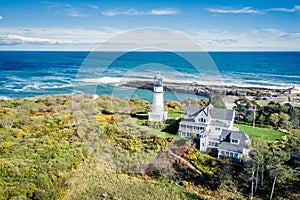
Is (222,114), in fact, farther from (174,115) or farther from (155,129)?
(174,115)

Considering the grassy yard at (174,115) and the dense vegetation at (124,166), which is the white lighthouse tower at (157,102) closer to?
the grassy yard at (174,115)

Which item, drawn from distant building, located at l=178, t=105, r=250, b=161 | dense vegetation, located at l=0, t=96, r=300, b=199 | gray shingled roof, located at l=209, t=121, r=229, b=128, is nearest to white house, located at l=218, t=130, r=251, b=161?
distant building, located at l=178, t=105, r=250, b=161

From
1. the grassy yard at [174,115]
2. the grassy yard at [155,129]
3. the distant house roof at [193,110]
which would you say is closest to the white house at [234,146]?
the grassy yard at [155,129]

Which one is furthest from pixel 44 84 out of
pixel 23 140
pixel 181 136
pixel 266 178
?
pixel 266 178

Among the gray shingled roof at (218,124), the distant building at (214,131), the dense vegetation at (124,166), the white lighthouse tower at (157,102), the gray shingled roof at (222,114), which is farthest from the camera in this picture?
the white lighthouse tower at (157,102)

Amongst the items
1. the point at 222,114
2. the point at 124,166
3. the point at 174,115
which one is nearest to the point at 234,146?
the point at 222,114

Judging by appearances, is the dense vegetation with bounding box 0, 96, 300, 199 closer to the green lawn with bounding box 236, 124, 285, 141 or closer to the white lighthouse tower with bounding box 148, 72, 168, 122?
the green lawn with bounding box 236, 124, 285, 141
